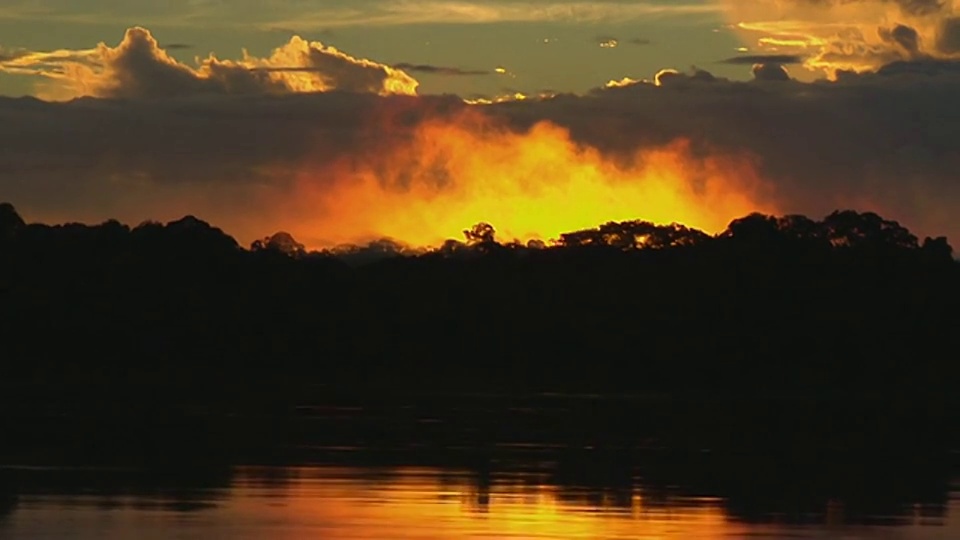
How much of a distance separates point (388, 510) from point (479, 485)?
18.6 feet

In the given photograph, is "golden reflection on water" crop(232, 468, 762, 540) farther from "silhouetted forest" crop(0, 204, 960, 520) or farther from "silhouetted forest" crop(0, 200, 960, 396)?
"silhouetted forest" crop(0, 200, 960, 396)

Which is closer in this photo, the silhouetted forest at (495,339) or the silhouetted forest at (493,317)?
the silhouetted forest at (495,339)

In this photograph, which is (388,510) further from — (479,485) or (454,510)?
(479,485)

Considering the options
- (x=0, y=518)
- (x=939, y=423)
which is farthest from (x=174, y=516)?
(x=939, y=423)

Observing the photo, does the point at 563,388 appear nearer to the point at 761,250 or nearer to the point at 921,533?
the point at 761,250

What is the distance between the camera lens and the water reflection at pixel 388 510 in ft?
108

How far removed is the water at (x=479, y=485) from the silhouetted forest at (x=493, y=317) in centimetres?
5304

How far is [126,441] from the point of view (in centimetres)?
5147

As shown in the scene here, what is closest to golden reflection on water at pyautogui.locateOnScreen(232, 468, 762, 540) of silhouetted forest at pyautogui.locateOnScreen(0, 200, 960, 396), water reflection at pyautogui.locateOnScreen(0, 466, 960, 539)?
water reflection at pyautogui.locateOnScreen(0, 466, 960, 539)

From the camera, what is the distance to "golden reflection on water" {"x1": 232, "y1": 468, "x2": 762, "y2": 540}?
3331cm

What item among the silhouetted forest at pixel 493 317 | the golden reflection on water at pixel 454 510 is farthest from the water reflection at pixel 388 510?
the silhouetted forest at pixel 493 317

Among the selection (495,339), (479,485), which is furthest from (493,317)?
(479,485)

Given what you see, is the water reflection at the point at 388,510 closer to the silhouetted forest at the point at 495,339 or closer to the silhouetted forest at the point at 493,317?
the silhouetted forest at the point at 495,339

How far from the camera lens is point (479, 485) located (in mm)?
41312
